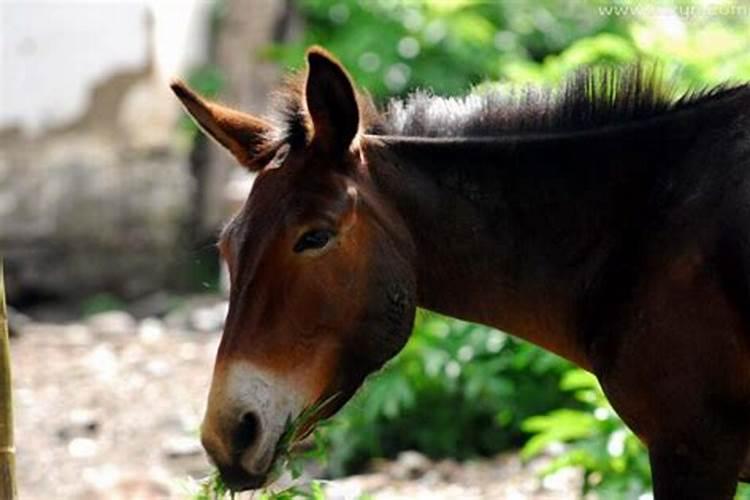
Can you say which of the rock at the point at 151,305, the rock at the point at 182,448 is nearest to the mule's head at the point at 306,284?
the rock at the point at 182,448

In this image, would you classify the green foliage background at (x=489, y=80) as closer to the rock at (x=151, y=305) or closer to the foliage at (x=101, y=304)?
the rock at (x=151, y=305)

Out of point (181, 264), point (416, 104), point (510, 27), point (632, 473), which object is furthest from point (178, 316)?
point (416, 104)

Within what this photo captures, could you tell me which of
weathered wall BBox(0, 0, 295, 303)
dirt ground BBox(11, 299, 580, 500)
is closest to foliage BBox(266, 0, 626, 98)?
weathered wall BBox(0, 0, 295, 303)

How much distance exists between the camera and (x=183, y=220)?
35.0ft

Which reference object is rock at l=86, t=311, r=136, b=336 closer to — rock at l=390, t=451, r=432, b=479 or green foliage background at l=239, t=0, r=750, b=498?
green foliage background at l=239, t=0, r=750, b=498

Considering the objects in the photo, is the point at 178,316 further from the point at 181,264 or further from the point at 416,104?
the point at 416,104

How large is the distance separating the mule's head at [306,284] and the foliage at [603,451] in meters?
1.82

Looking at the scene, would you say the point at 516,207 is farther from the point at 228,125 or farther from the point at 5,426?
the point at 5,426

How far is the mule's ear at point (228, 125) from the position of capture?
166 inches

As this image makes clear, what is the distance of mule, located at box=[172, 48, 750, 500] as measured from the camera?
12.7 ft

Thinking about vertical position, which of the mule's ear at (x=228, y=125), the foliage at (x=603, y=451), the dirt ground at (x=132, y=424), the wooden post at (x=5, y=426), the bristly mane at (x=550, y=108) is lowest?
the dirt ground at (x=132, y=424)

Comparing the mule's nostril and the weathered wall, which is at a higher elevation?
the mule's nostril

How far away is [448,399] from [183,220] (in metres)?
3.83

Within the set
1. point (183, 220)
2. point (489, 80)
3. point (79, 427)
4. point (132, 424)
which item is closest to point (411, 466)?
point (132, 424)
